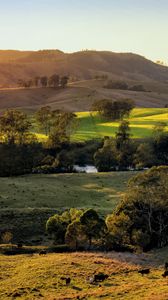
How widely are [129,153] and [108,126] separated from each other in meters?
47.3

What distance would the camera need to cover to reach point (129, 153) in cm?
12194

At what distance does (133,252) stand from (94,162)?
72.1 metres

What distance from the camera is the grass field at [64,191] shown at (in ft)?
245

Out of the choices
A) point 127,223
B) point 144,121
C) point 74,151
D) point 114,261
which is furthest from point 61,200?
point 144,121

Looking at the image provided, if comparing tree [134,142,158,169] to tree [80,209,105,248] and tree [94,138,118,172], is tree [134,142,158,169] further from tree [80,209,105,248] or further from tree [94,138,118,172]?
tree [80,209,105,248]

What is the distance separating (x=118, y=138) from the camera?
127312 millimetres

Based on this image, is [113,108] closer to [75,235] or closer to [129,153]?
[129,153]

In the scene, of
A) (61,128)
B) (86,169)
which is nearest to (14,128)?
(86,169)

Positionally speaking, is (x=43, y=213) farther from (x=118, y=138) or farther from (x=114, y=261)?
(x=118, y=138)

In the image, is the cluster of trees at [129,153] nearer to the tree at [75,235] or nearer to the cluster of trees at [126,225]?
the cluster of trees at [126,225]

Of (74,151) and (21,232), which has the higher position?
(74,151)

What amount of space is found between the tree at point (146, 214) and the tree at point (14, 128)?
6089 centimetres

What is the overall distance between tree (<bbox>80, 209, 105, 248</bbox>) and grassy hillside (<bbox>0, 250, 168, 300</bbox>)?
367cm

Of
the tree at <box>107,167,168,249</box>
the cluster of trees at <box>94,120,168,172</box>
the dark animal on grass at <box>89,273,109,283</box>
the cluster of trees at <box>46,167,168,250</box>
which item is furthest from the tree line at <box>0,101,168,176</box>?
the dark animal on grass at <box>89,273,109,283</box>
